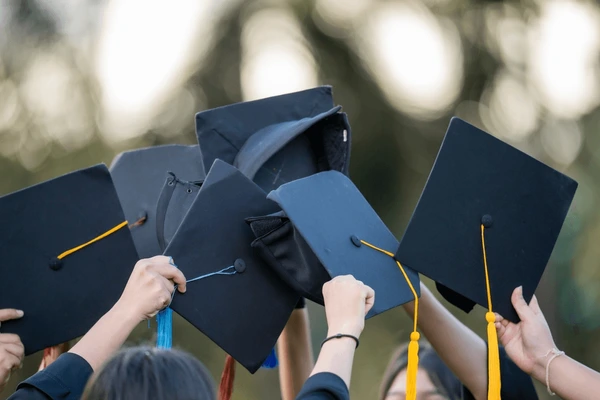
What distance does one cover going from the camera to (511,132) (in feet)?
23.4

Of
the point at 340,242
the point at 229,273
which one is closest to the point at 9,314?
the point at 229,273

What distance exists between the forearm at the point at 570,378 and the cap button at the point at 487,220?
38cm

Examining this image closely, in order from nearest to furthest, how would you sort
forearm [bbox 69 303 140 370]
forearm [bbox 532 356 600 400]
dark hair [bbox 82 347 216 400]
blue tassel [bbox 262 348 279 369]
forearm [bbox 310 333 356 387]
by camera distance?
dark hair [bbox 82 347 216 400] < forearm [bbox 310 333 356 387] < forearm [bbox 69 303 140 370] < forearm [bbox 532 356 600 400] < blue tassel [bbox 262 348 279 369]

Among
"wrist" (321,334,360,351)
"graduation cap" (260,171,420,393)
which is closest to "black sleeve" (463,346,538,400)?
"graduation cap" (260,171,420,393)

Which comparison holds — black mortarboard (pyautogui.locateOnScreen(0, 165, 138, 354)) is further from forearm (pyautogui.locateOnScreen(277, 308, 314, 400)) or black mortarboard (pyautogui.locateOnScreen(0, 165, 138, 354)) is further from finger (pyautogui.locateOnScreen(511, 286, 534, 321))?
finger (pyautogui.locateOnScreen(511, 286, 534, 321))

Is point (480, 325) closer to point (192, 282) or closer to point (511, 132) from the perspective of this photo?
point (511, 132)

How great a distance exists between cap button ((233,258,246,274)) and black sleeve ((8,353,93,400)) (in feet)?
1.65

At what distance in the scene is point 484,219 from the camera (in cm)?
248

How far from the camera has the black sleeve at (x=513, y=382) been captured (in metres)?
2.56

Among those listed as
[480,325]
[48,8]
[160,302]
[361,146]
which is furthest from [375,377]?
[160,302]

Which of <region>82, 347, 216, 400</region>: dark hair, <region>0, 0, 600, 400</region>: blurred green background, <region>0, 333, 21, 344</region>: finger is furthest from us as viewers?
<region>0, 0, 600, 400</region>: blurred green background

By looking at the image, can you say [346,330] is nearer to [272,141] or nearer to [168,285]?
[168,285]

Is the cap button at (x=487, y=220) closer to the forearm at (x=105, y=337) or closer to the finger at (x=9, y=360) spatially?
the forearm at (x=105, y=337)

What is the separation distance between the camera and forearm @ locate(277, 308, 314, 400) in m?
2.81
